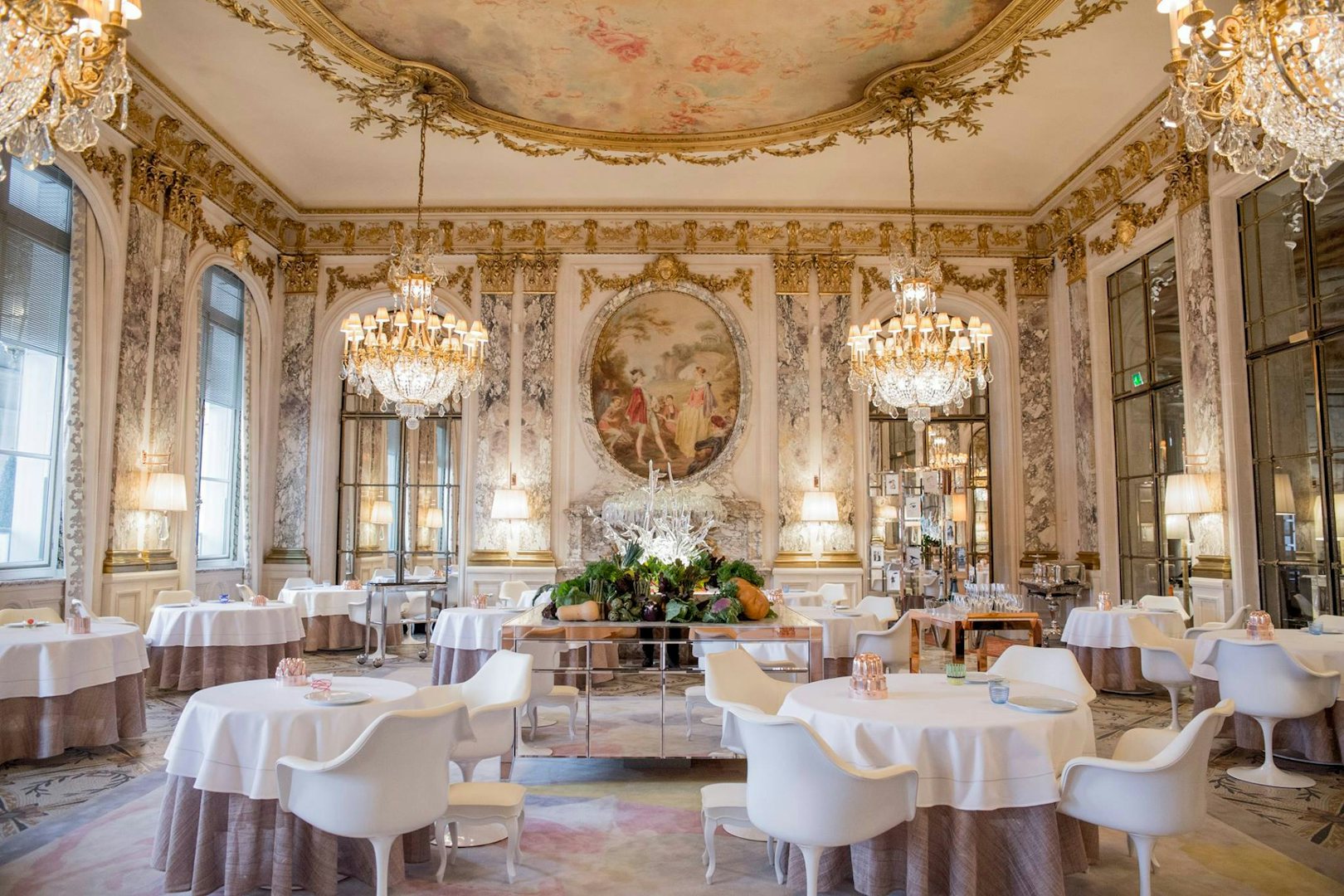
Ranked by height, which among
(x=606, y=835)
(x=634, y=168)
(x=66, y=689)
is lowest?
(x=606, y=835)

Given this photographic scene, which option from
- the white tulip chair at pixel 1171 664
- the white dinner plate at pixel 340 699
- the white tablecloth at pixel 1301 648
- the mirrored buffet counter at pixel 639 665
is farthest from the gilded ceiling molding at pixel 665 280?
the white dinner plate at pixel 340 699

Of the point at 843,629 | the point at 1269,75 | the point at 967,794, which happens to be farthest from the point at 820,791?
the point at 843,629

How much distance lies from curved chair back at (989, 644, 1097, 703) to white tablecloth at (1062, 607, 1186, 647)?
389 centimetres

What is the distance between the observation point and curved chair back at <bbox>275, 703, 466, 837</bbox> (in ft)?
10.8

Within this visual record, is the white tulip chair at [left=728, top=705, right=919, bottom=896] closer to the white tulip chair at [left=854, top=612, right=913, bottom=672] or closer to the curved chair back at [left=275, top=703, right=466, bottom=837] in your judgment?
the curved chair back at [left=275, top=703, right=466, bottom=837]

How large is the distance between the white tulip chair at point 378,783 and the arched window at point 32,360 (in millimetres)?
6009

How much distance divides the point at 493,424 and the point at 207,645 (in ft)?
15.8

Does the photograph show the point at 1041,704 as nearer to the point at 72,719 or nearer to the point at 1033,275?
the point at 72,719

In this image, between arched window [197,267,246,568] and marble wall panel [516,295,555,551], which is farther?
marble wall panel [516,295,555,551]

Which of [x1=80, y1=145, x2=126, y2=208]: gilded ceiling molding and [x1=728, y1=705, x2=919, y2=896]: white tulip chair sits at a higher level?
[x1=80, y1=145, x2=126, y2=208]: gilded ceiling molding

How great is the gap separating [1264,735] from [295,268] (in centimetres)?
1164

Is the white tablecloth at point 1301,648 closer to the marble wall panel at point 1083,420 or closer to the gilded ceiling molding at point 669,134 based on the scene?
the marble wall panel at point 1083,420

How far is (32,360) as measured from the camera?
801cm

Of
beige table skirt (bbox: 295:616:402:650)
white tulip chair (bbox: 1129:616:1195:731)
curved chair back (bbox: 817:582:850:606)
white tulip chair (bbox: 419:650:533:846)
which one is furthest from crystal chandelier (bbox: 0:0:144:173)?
curved chair back (bbox: 817:582:850:606)
